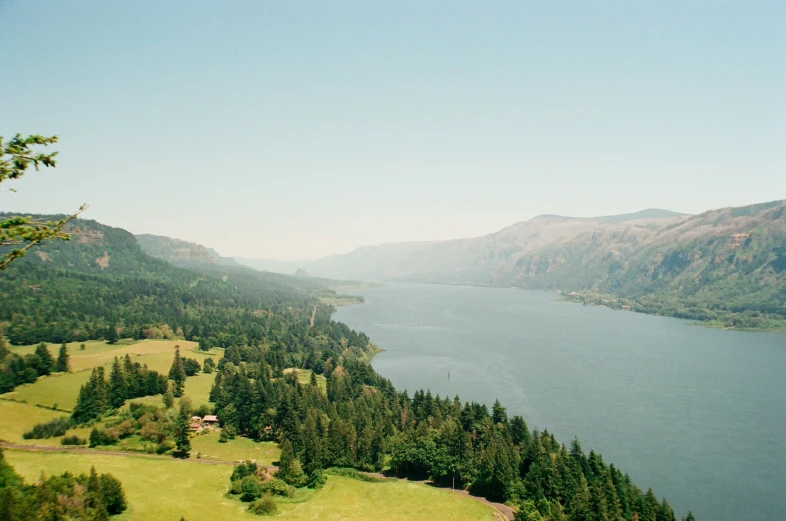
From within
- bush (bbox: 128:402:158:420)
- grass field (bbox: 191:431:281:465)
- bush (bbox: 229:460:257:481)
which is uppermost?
bush (bbox: 128:402:158:420)

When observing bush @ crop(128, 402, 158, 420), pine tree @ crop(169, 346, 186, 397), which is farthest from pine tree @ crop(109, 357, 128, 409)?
pine tree @ crop(169, 346, 186, 397)

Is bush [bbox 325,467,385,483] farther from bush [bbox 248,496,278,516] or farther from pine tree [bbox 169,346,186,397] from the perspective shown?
pine tree [bbox 169,346,186,397]

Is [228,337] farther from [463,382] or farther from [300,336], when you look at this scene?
[463,382]

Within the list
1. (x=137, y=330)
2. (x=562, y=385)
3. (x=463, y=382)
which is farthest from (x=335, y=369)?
(x=137, y=330)

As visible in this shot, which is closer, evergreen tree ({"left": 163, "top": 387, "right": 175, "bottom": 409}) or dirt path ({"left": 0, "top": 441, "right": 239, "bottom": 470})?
dirt path ({"left": 0, "top": 441, "right": 239, "bottom": 470})

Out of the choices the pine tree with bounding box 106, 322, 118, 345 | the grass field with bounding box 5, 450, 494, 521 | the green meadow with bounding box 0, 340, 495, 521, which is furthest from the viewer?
the pine tree with bounding box 106, 322, 118, 345

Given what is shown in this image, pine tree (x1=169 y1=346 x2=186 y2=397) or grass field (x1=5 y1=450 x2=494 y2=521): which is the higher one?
pine tree (x1=169 y1=346 x2=186 y2=397)

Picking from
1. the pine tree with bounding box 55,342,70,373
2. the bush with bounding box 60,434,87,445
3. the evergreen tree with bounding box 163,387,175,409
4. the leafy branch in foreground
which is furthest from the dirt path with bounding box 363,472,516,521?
the pine tree with bounding box 55,342,70,373

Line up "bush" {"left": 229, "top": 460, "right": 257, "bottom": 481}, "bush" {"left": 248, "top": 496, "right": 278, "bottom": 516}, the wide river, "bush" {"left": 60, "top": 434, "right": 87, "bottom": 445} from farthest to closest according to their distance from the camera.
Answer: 1. the wide river
2. "bush" {"left": 60, "top": 434, "right": 87, "bottom": 445}
3. "bush" {"left": 229, "top": 460, "right": 257, "bottom": 481}
4. "bush" {"left": 248, "top": 496, "right": 278, "bottom": 516}
